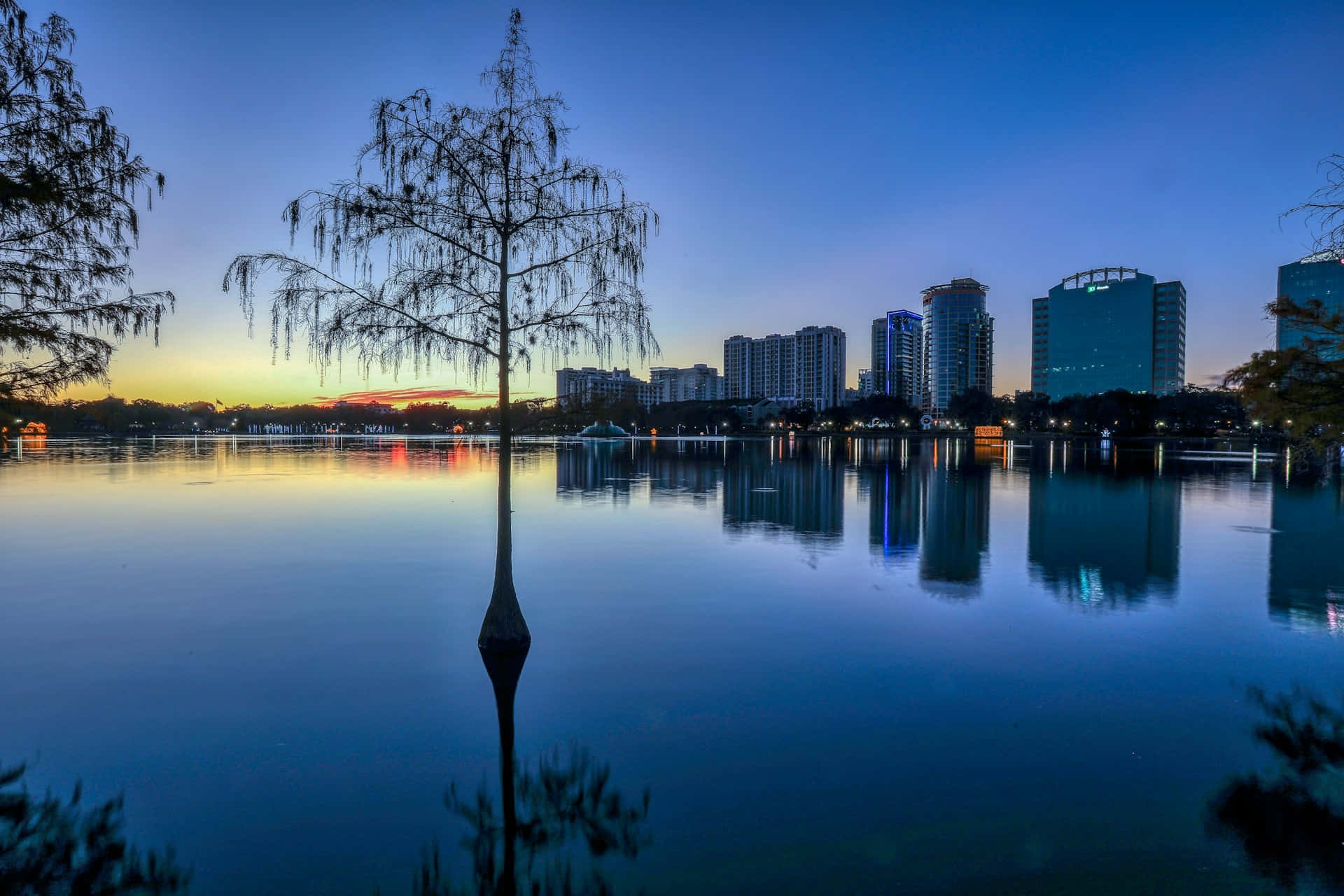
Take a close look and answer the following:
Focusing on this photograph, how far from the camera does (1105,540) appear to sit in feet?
62.1

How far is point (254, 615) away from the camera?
38.0 feet

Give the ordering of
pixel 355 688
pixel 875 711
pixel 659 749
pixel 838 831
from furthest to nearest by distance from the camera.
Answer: pixel 355 688 → pixel 875 711 → pixel 659 749 → pixel 838 831

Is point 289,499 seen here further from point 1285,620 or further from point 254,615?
point 1285,620

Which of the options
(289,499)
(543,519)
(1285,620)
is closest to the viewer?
(1285,620)

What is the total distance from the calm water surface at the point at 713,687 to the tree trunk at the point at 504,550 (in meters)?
0.57

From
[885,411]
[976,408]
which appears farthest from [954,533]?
[885,411]

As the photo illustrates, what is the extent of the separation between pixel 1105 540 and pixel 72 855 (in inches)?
830

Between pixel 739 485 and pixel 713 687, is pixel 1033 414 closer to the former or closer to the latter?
pixel 739 485

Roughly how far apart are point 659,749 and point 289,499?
26.2 metres

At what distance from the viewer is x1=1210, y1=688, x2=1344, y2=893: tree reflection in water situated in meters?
5.00

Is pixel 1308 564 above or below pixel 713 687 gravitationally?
above

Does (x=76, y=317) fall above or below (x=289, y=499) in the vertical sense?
above

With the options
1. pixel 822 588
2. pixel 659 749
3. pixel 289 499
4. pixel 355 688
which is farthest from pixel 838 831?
pixel 289 499

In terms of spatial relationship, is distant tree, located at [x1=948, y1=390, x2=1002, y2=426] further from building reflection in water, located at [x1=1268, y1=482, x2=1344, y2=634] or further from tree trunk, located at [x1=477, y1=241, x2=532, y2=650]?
tree trunk, located at [x1=477, y1=241, x2=532, y2=650]
